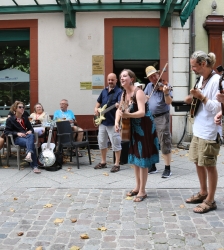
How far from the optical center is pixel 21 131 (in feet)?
23.3

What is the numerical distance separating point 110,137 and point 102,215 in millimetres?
2658

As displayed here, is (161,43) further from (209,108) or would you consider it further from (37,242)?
(37,242)

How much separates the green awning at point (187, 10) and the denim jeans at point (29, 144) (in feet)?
16.5

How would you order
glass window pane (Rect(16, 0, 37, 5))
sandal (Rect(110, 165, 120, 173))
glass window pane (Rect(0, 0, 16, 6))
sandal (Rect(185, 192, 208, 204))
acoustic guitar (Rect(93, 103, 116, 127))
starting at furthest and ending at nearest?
1. glass window pane (Rect(0, 0, 16, 6))
2. glass window pane (Rect(16, 0, 37, 5))
3. acoustic guitar (Rect(93, 103, 116, 127))
4. sandal (Rect(110, 165, 120, 173))
5. sandal (Rect(185, 192, 208, 204))

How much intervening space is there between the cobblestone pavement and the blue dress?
1.79 feet

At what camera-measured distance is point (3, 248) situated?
133 inches

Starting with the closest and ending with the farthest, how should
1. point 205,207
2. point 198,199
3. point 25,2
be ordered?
point 205,207
point 198,199
point 25,2

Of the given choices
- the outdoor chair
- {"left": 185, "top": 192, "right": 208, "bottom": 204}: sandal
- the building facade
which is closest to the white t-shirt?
{"left": 185, "top": 192, "right": 208, "bottom": 204}: sandal

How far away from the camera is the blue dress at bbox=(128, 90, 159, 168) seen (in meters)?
4.74

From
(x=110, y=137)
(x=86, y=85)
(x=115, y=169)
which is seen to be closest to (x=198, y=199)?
(x=115, y=169)

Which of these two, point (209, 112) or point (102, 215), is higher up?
point (209, 112)

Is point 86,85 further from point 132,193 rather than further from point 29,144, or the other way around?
point 132,193

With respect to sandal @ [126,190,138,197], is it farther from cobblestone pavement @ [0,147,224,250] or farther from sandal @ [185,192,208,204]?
sandal @ [185,192,208,204]

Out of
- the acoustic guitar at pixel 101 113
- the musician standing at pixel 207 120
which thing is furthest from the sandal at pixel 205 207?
the acoustic guitar at pixel 101 113
